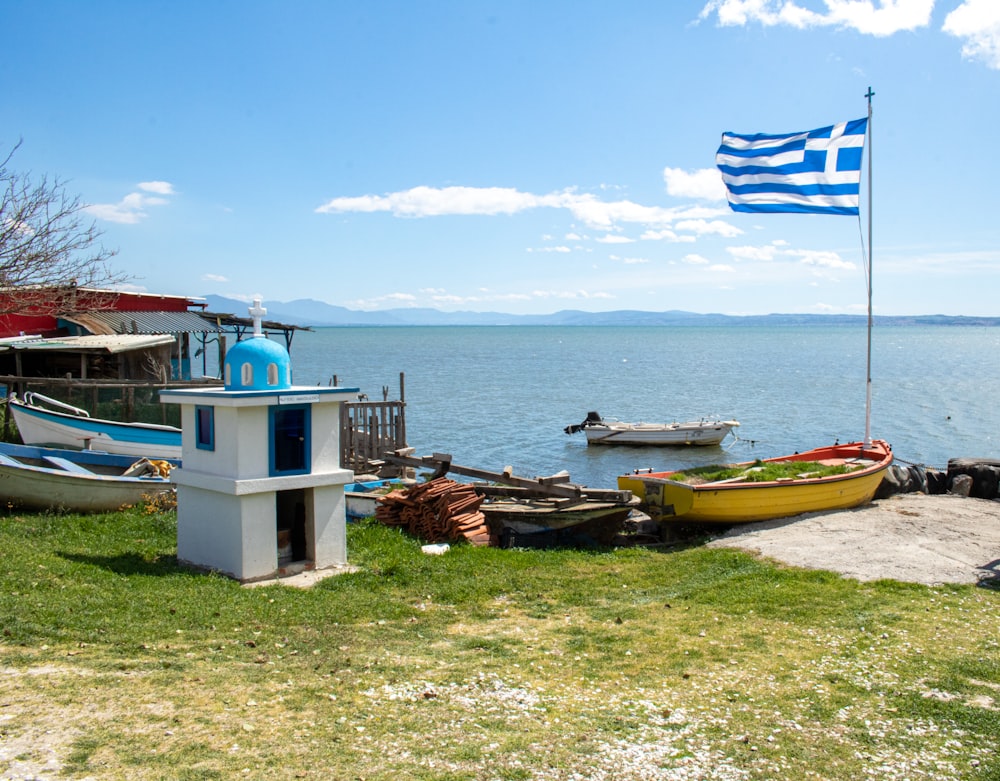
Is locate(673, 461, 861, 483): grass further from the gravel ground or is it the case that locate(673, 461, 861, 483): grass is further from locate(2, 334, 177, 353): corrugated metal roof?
locate(2, 334, 177, 353): corrugated metal roof

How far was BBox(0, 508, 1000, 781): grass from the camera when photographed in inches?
257

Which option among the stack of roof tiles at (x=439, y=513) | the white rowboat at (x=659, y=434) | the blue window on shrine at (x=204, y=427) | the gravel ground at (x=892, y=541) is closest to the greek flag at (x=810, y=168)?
the gravel ground at (x=892, y=541)

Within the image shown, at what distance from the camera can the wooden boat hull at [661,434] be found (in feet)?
143

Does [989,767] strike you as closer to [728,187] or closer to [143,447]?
[728,187]

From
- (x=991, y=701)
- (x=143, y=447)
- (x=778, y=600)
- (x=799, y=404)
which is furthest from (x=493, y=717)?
(x=799, y=404)

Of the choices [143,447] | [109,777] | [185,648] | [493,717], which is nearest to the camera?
[109,777]

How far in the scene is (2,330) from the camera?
31.7 metres

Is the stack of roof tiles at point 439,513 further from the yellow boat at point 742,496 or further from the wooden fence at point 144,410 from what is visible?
the wooden fence at point 144,410

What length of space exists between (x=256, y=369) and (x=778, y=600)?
833cm

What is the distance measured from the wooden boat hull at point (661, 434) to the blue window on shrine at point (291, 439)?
32.1 m

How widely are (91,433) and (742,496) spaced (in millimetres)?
16392

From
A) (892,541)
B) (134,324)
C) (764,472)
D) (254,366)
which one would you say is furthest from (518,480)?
(134,324)

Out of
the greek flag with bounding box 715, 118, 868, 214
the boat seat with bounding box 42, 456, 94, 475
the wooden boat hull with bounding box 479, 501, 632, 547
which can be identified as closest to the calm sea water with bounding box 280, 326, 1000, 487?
the greek flag with bounding box 715, 118, 868, 214

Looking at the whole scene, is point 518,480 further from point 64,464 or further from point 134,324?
point 134,324
